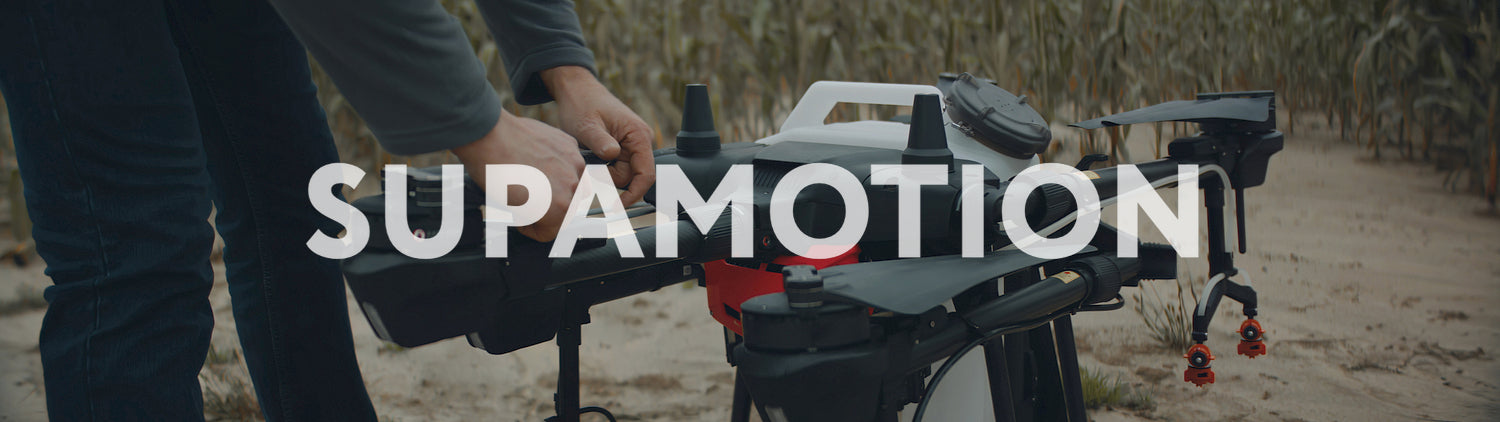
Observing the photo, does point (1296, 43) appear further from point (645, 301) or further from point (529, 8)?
point (529, 8)

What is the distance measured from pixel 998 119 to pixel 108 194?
90cm

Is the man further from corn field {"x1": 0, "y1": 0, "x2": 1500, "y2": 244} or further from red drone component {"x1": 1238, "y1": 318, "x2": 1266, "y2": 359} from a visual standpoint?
corn field {"x1": 0, "y1": 0, "x2": 1500, "y2": 244}

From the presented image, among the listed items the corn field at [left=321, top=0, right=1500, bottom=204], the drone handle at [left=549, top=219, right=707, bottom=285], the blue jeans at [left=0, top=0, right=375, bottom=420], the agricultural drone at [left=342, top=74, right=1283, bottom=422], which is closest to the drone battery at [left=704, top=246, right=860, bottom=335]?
the agricultural drone at [left=342, top=74, right=1283, bottom=422]

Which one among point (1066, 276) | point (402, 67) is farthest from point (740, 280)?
point (402, 67)

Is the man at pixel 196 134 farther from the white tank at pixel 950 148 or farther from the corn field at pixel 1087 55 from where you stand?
the corn field at pixel 1087 55

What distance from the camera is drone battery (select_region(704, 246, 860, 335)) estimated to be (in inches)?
39.9

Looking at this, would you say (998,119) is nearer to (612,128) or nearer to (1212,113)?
(1212,113)

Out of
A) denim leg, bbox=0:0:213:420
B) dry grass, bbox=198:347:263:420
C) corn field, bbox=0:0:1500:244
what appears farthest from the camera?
corn field, bbox=0:0:1500:244

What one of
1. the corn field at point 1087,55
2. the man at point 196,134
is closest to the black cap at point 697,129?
the man at point 196,134

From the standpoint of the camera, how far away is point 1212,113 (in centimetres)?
117

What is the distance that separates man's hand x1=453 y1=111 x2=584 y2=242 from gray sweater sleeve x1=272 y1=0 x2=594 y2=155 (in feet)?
0.04

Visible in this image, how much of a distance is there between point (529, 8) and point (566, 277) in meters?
0.28

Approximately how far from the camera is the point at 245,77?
1.05 metres

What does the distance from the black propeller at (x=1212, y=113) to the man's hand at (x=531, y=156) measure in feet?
2.25
